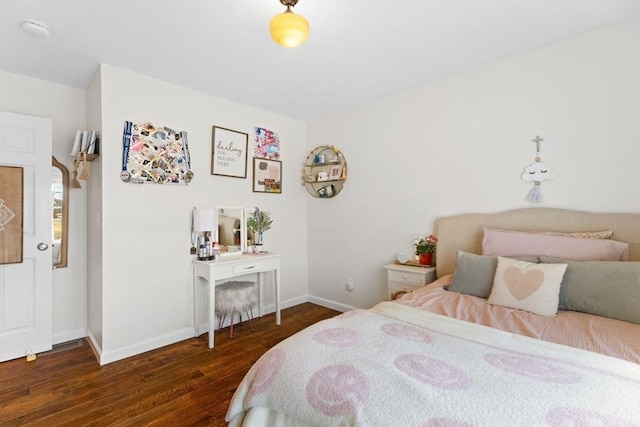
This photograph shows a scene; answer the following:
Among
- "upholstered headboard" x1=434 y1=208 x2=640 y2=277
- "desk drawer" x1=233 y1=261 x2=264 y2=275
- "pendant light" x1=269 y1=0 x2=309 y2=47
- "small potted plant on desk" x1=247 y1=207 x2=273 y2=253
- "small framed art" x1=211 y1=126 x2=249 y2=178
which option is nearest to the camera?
"pendant light" x1=269 y1=0 x2=309 y2=47

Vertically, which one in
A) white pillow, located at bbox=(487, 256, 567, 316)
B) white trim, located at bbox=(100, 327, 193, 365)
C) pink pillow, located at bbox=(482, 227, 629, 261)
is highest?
pink pillow, located at bbox=(482, 227, 629, 261)

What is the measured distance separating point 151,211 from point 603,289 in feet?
10.7

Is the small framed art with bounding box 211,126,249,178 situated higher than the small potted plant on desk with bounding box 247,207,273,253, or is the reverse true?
the small framed art with bounding box 211,126,249,178

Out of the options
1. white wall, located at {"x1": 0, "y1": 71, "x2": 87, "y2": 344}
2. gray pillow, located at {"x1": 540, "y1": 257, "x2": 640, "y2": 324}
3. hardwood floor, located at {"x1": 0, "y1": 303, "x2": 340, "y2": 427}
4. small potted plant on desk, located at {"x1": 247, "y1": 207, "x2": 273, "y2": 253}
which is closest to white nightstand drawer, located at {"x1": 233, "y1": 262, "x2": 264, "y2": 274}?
small potted plant on desk, located at {"x1": 247, "y1": 207, "x2": 273, "y2": 253}

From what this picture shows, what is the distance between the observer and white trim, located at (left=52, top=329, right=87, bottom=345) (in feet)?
9.11

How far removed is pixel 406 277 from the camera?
2.80m

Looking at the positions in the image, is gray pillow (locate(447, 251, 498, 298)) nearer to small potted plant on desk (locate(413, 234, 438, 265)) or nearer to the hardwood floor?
small potted plant on desk (locate(413, 234, 438, 265))

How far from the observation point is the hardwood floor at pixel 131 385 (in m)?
1.79

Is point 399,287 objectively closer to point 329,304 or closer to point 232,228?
point 329,304

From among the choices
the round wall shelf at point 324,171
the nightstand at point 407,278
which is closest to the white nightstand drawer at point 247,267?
the round wall shelf at point 324,171

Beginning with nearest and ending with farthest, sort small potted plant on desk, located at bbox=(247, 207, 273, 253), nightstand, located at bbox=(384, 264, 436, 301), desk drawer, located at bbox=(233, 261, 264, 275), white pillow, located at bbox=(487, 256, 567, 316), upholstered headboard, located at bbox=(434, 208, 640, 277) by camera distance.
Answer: white pillow, located at bbox=(487, 256, 567, 316), upholstered headboard, located at bbox=(434, 208, 640, 277), nightstand, located at bbox=(384, 264, 436, 301), desk drawer, located at bbox=(233, 261, 264, 275), small potted plant on desk, located at bbox=(247, 207, 273, 253)

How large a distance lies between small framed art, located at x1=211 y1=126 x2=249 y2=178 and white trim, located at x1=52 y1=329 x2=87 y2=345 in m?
1.97

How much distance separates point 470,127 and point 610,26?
1021 millimetres

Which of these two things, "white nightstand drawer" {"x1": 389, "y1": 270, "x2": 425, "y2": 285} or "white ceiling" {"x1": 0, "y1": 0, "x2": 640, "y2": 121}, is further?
"white nightstand drawer" {"x1": 389, "y1": 270, "x2": 425, "y2": 285}
